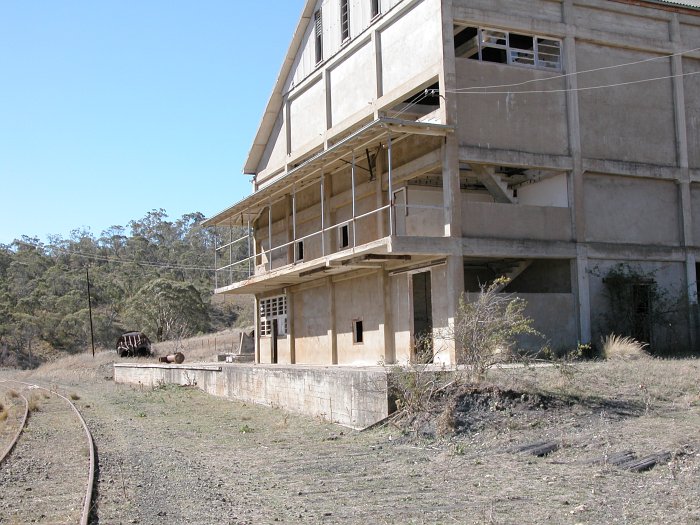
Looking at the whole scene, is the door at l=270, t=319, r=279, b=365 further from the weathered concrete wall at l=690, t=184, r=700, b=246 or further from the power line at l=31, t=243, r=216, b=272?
the power line at l=31, t=243, r=216, b=272

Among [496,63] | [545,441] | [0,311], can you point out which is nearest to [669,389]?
[545,441]

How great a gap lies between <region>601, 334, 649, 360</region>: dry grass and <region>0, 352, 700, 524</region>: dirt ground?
1.33 metres

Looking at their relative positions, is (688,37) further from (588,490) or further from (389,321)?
(588,490)

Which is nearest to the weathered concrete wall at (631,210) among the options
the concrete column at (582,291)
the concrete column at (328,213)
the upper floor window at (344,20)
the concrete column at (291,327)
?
the concrete column at (582,291)

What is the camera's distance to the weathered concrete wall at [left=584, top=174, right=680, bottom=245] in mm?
22828

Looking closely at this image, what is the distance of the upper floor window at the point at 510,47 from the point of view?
22.5 meters

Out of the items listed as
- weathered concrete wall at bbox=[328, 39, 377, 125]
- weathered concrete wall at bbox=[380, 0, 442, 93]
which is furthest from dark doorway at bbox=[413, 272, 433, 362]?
weathered concrete wall at bbox=[380, 0, 442, 93]

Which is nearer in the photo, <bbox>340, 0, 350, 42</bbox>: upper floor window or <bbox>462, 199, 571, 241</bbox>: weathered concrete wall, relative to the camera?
<bbox>462, 199, 571, 241</bbox>: weathered concrete wall

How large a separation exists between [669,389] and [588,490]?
6.94m

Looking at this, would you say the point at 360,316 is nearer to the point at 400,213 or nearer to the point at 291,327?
the point at 400,213

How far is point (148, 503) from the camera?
9820 mm

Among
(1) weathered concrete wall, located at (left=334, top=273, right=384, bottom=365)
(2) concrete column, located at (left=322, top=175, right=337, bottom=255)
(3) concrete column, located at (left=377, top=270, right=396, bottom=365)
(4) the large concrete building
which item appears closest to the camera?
(4) the large concrete building

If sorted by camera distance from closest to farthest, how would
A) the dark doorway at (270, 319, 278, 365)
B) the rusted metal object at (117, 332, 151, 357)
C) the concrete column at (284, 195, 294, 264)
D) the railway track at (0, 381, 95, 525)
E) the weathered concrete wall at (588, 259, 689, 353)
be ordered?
1. the railway track at (0, 381, 95, 525)
2. the weathered concrete wall at (588, 259, 689, 353)
3. the concrete column at (284, 195, 294, 264)
4. the dark doorway at (270, 319, 278, 365)
5. the rusted metal object at (117, 332, 151, 357)

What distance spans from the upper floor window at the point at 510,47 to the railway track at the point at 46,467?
48.4ft
